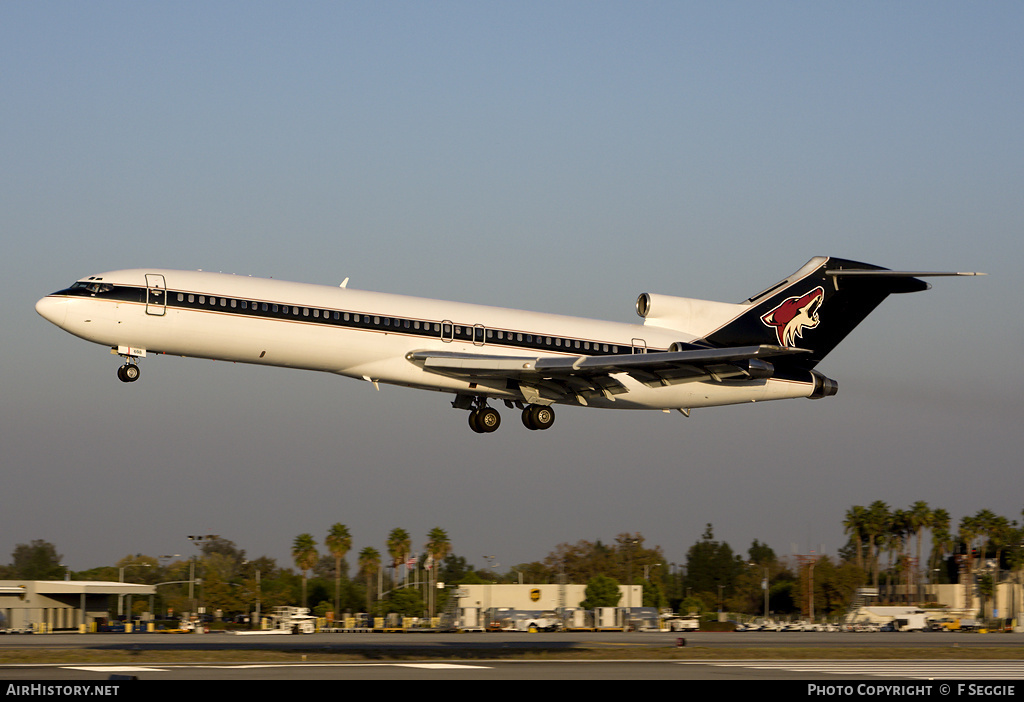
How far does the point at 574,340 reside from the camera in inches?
1358

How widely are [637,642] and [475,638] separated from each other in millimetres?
6881

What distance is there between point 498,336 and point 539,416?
3662 mm

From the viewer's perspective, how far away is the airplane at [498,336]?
29.3 m

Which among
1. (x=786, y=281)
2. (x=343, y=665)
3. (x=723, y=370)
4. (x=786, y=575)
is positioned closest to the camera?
(x=343, y=665)

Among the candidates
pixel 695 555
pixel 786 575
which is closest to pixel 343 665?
pixel 786 575

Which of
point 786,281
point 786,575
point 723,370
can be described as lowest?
point 786,575

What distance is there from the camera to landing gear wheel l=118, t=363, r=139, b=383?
29.8 m

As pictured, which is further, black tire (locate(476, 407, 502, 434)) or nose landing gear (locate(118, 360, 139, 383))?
black tire (locate(476, 407, 502, 434))

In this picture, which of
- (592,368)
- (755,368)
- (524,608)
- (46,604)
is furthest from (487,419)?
(46,604)

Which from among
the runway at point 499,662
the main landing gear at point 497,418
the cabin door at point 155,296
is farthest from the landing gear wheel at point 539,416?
the cabin door at point 155,296

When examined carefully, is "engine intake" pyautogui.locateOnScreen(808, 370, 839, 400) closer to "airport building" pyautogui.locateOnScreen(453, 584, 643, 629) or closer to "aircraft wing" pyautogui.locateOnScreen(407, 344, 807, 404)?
"aircraft wing" pyautogui.locateOnScreen(407, 344, 807, 404)

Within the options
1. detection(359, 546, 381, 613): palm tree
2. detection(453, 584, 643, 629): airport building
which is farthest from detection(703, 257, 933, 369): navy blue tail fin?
detection(359, 546, 381, 613): palm tree

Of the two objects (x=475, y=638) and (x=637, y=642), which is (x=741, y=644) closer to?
(x=637, y=642)

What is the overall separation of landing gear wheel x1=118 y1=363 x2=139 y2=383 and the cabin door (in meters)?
1.80
